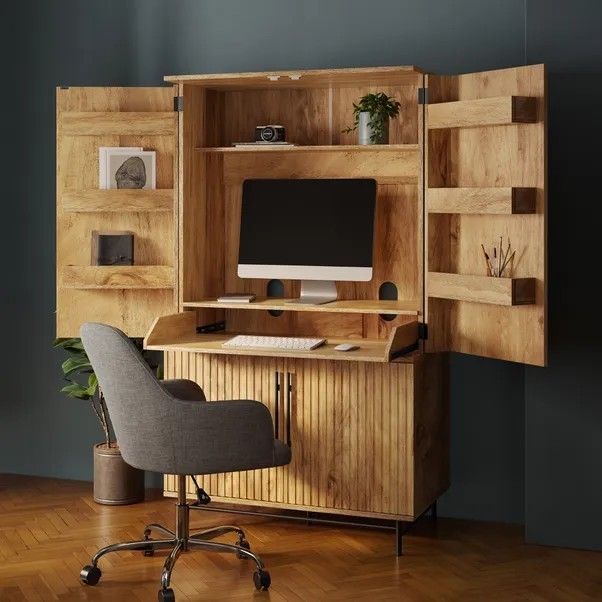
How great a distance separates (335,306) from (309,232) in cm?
38

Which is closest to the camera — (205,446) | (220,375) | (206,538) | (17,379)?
(205,446)

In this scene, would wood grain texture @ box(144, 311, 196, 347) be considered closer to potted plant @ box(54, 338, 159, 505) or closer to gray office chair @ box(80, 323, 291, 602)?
potted plant @ box(54, 338, 159, 505)

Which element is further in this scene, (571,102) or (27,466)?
(27,466)

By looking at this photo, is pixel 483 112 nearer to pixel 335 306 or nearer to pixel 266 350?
pixel 335 306

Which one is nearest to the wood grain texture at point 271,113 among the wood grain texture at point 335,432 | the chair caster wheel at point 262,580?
the wood grain texture at point 335,432

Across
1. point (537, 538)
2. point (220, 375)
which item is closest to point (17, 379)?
point (220, 375)

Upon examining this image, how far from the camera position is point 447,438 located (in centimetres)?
506

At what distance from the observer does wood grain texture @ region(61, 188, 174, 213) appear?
504 centimetres

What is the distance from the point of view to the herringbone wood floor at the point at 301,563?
4090mm

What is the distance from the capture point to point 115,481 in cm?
525

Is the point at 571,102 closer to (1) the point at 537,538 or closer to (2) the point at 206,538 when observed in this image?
(1) the point at 537,538

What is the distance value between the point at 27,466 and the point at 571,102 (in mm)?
3215

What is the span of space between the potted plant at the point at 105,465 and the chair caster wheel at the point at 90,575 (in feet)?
3.58

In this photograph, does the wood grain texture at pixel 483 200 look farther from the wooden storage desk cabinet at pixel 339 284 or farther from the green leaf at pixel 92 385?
the green leaf at pixel 92 385
